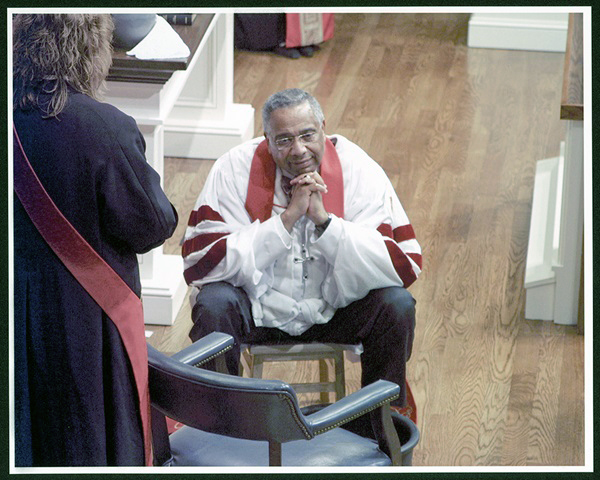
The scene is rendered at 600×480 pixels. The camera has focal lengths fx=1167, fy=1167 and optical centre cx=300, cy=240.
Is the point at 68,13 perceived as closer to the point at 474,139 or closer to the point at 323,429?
the point at 323,429

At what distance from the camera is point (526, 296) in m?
4.23

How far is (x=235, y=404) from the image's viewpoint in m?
2.37

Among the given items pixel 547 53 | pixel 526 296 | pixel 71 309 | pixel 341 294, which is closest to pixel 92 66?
pixel 71 309

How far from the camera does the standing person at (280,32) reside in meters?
6.88

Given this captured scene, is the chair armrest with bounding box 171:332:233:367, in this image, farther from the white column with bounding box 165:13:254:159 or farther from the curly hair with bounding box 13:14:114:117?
the white column with bounding box 165:13:254:159

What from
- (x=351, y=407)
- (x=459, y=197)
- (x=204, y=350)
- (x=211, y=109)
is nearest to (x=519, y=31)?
(x=459, y=197)

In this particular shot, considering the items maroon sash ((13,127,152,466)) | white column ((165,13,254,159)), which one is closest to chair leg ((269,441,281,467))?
maroon sash ((13,127,152,466))

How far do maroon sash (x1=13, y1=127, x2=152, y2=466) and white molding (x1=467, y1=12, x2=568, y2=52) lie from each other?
5.08 metres

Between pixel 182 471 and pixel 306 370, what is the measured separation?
1383 millimetres

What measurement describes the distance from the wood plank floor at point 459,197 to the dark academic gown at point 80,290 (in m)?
1.15

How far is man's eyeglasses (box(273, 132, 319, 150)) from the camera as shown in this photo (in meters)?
3.11

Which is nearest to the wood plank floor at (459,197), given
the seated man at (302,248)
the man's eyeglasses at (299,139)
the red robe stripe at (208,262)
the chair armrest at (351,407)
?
the seated man at (302,248)

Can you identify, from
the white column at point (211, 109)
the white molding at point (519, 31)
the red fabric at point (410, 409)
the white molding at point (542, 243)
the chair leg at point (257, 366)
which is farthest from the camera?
the white molding at point (519, 31)

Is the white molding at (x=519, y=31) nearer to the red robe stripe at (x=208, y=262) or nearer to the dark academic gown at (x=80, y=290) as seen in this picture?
the red robe stripe at (x=208, y=262)
